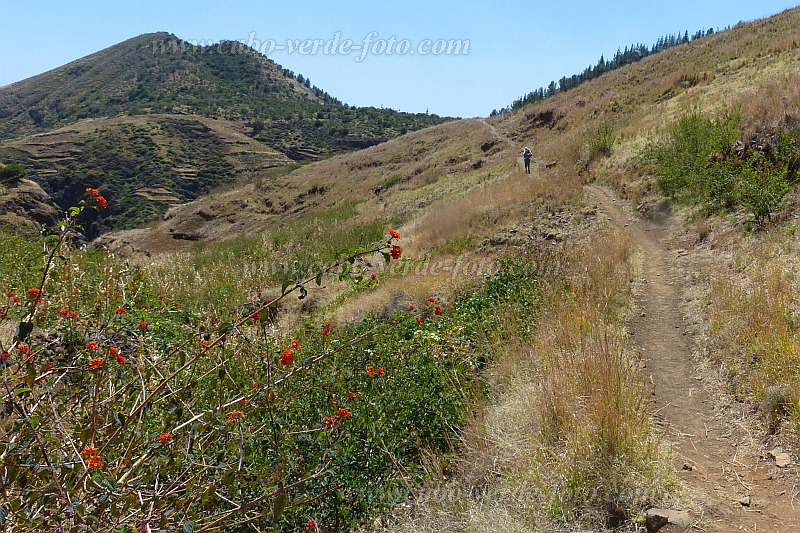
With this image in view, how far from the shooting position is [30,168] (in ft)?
179

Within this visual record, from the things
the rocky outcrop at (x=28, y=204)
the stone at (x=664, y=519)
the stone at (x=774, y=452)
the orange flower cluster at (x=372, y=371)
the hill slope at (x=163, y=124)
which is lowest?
the stone at (x=774, y=452)

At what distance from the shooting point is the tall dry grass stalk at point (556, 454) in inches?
100.0

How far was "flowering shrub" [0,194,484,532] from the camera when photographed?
185 centimetres

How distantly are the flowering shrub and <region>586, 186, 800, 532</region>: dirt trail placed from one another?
161 centimetres

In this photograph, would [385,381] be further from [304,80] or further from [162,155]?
[304,80]

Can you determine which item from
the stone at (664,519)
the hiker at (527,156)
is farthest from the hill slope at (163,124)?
the stone at (664,519)

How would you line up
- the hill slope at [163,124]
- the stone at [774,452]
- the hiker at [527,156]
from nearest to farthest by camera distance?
the stone at [774,452], the hiker at [527,156], the hill slope at [163,124]

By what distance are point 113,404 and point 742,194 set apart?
8736mm

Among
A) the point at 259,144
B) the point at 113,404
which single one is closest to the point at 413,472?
the point at 113,404

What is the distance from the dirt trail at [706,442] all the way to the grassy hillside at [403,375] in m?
0.08

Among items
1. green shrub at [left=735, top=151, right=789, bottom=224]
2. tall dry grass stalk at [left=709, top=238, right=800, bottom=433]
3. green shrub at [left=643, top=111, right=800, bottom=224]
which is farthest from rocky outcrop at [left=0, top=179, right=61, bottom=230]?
tall dry grass stalk at [left=709, top=238, right=800, bottom=433]

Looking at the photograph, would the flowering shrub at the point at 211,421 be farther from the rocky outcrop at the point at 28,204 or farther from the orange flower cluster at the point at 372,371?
the rocky outcrop at the point at 28,204

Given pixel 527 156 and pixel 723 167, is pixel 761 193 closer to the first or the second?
pixel 723 167

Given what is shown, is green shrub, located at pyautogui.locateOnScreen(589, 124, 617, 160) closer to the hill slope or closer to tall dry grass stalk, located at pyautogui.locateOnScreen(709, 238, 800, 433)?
tall dry grass stalk, located at pyautogui.locateOnScreen(709, 238, 800, 433)
